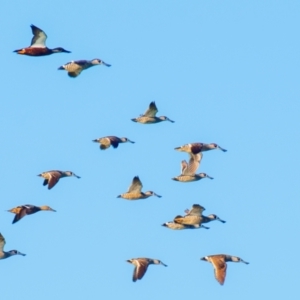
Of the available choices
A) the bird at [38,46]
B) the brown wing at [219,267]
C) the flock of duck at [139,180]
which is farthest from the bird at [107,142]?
the brown wing at [219,267]

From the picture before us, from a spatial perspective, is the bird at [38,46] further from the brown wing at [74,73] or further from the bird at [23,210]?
the bird at [23,210]

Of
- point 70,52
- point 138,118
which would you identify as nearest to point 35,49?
point 70,52

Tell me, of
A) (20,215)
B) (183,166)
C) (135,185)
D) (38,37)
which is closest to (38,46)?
(38,37)

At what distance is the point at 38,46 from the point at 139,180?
520 centimetres

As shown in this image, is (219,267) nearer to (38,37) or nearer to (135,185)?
(135,185)

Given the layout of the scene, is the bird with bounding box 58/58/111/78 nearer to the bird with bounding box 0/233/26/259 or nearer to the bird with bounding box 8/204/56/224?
the bird with bounding box 8/204/56/224

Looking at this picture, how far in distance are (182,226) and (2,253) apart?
219 inches

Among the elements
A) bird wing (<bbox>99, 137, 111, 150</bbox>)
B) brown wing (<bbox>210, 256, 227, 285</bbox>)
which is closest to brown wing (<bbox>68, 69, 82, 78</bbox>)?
bird wing (<bbox>99, 137, 111, 150</bbox>)

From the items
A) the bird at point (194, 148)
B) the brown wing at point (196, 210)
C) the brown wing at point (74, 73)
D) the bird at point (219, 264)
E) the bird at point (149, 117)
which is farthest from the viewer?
the bird at point (149, 117)

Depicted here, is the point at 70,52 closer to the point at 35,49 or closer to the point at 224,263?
the point at 35,49

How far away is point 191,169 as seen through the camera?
61156 millimetres

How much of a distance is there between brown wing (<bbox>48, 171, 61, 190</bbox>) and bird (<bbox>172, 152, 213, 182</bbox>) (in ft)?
11.9

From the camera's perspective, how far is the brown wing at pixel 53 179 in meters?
58.6

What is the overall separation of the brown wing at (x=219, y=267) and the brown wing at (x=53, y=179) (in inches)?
201
